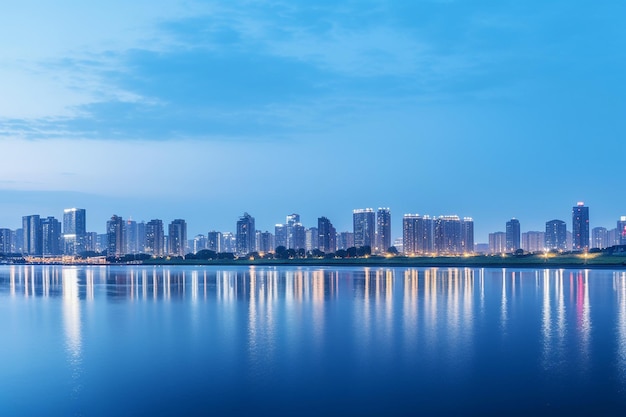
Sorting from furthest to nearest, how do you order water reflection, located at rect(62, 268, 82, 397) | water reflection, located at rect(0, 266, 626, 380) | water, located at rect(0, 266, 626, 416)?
water reflection, located at rect(0, 266, 626, 380) → water reflection, located at rect(62, 268, 82, 397) → water, located at rect(0, 266, 626, 416)

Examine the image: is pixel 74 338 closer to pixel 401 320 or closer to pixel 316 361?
pixel 316 361

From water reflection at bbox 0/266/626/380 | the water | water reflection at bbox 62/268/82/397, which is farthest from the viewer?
water reflection at bbox 0/266/626/380

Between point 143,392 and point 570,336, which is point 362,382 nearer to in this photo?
point 143,392

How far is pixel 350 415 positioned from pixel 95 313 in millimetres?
25813

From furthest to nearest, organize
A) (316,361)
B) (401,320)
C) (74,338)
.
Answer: (401,320) → (74,338) → (316,361)

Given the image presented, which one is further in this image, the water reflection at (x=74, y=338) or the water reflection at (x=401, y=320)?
the water reflection at (x=401, y=320)

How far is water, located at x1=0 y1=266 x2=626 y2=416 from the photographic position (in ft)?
50.5

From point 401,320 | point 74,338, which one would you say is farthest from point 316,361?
point 74,338

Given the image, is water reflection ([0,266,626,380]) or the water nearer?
the water

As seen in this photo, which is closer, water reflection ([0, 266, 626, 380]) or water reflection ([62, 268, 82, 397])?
water reflection ([62, 268, 82, 397])

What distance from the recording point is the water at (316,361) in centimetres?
1539

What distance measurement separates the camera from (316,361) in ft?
67.6

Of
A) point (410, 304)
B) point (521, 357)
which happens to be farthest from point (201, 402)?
point (410, 304)

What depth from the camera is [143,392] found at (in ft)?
55.0
